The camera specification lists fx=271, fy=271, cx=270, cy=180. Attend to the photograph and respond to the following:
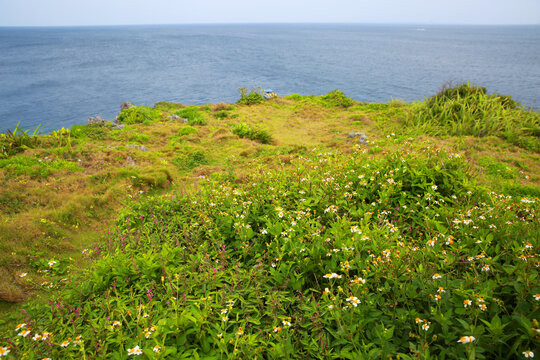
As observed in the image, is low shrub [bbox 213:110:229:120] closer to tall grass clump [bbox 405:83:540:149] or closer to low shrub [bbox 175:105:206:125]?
low shrub [bbox 175:105:206:125]

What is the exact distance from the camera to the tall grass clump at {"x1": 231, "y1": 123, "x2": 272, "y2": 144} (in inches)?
527

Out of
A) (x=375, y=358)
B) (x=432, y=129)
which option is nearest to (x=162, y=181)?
(x=375, y=358)

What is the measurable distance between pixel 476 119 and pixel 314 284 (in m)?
12.8

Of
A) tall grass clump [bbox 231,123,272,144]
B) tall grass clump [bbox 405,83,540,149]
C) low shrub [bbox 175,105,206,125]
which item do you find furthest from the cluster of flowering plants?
low shrub [bbox 175,105,206,125]

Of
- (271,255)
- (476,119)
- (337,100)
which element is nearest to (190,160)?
(271,255)

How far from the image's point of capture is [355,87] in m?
39.6

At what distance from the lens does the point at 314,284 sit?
11.3ft

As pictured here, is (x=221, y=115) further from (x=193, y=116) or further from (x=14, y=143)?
(x=14, y=143)

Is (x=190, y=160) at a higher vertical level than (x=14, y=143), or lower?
lower

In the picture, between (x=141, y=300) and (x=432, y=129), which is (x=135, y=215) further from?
(x=432, y=129)

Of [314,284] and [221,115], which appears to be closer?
[314,284]

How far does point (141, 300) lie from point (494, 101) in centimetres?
1611

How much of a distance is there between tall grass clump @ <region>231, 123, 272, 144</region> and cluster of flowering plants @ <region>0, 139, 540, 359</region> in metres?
8.09

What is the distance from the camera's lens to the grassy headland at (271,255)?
256cm
